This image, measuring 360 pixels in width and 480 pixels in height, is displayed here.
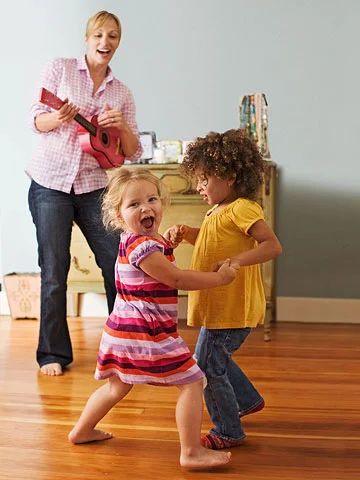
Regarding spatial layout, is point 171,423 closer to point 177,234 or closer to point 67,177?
point 177,234

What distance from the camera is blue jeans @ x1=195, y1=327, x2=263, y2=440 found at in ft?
7.30

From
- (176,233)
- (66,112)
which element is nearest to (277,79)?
(66,112)

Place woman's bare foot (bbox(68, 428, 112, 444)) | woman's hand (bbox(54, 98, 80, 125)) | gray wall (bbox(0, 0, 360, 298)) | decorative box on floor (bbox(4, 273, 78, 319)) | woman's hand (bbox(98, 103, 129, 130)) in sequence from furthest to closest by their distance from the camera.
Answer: decorative box on floor (bbox(4, 273, 78, 319)) < gray wall (bbox(0, 0, 360, 298)) < woman's hand (bbox(98, 103, 129, 130)) < woman's hand (bbox(54, 98, 80, 125)) < woman's bare foot (bbox(68, 428, 112, 444))

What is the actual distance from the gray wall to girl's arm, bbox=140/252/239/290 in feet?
7.13

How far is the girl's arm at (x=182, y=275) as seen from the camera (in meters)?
2.06

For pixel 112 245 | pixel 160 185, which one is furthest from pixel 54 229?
pixel 160 185

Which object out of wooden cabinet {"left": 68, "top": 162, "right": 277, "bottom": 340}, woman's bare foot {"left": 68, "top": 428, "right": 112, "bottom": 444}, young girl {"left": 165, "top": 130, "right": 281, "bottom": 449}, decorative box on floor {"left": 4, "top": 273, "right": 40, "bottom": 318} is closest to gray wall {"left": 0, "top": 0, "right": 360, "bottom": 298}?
wooden cabinet {"left": 68, "top": 162, "right": 277, "bottom": 340}

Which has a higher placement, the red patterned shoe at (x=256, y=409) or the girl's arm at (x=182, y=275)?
the girl's arm at (x=182, y=275)

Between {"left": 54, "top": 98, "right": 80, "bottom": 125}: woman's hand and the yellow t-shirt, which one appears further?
{"left": 54, "top": 98, "right": 80, "bottom": 125}: woman's hand

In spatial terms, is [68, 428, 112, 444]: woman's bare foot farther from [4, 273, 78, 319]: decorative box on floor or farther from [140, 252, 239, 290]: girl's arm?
[4, 273, 78, 319]: decorative box on floor

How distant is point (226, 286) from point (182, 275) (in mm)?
193

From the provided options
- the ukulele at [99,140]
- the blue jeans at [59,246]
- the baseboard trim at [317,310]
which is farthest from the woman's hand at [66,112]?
the baseboard trim at [317,310]

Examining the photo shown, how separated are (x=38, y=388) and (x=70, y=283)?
1.18 metres

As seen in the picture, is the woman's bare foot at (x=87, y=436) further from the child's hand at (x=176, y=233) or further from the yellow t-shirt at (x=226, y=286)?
the child's hand at (x=176, y=233)
